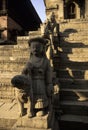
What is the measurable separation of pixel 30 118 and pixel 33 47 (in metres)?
1.69

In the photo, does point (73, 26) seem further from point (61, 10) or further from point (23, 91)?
point (23, 91)

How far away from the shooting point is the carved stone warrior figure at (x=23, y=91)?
4.59 m

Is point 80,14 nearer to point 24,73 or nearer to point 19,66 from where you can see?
point 19,66

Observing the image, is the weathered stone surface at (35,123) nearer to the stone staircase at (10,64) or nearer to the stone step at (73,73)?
the stone staircase at (10,64)

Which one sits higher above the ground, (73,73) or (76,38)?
(76,38)

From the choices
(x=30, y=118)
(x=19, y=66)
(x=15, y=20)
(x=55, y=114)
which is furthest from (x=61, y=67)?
(x=15, y=20)

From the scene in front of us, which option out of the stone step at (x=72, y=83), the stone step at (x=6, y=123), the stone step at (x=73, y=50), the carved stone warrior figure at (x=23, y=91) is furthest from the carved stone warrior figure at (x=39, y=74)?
the stone step at (x=73, y=50)

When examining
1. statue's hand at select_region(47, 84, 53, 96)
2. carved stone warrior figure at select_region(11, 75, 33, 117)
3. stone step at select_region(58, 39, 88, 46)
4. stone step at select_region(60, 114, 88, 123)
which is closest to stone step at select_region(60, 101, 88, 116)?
stone step at select_region(60, 114, 88, 123)

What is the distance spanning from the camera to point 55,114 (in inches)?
241

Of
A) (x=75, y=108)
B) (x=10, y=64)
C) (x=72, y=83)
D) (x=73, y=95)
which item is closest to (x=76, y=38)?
(x=10, y=64)

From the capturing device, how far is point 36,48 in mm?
5172

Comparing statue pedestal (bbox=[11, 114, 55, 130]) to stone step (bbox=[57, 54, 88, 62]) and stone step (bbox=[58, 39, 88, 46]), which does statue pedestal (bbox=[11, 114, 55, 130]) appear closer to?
stone step (bbox=[57, 54, 88, 62])

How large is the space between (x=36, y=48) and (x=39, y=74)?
65 cm

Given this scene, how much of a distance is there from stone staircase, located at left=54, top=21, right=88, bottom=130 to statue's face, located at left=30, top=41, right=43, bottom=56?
2039mm
